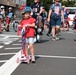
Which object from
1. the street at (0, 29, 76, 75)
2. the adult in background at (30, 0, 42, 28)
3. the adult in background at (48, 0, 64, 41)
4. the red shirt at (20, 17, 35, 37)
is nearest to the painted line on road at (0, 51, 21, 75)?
the street at (0, 29, 76, 75)

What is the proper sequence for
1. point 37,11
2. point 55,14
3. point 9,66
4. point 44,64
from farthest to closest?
1. point 55,14
2. point 37,11
3. point 44,64
4. point 9,66

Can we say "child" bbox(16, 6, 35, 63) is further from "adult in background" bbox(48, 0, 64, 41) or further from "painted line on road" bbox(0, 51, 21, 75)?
"adult in background" bbox(48, 0, 64, 41)

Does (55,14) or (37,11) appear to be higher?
(37,11)

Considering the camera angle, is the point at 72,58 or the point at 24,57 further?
the point at 72,58

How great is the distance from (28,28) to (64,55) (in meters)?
2.16

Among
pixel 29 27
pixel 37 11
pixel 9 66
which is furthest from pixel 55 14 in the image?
pixel 9 66

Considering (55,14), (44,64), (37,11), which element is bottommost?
(44,64)

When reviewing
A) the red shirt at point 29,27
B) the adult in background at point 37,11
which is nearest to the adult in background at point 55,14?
the adult in background at point 37,11

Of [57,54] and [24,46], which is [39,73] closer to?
[24,46]

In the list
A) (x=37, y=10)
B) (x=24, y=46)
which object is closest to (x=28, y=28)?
(x=24, y=46)

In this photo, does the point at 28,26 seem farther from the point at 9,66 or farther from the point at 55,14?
the point at 55,14

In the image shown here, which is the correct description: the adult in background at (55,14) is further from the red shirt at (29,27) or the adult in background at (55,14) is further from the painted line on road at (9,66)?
the red shirt at (29,27)

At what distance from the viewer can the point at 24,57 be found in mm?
9562

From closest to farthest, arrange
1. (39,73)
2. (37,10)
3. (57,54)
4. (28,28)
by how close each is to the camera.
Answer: (39,73) → (28,28) → (57,54) → (37,10)
